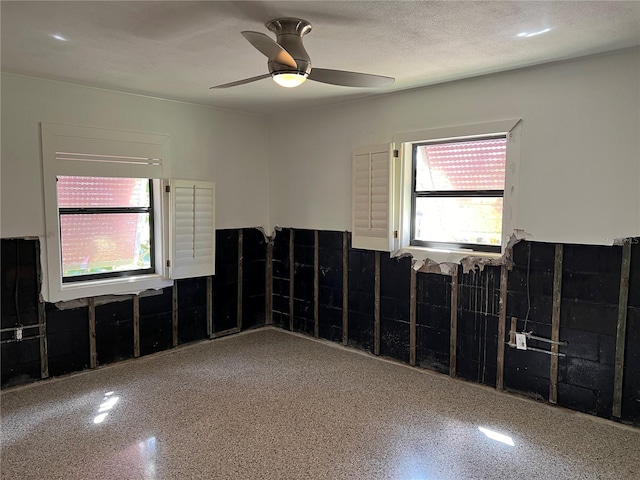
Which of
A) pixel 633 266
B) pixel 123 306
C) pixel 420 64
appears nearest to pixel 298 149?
pixel 420 64

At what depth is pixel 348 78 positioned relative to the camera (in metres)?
2.64

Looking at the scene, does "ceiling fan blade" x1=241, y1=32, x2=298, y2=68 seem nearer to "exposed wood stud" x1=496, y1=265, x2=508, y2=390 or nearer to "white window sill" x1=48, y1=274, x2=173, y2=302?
"exposed wood stud" x1=496, y1=265, x2=508, y2=390

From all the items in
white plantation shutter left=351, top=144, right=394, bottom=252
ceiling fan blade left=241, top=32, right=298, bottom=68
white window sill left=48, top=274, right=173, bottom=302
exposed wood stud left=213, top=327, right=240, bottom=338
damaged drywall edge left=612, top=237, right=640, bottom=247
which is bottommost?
exposed wood stud left=213, top=327, right=240, bottom=338

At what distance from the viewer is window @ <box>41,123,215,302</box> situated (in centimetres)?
373

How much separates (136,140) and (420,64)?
2611 mm

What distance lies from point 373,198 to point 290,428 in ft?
7.07

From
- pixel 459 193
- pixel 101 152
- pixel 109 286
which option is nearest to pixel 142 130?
pixel 101 152

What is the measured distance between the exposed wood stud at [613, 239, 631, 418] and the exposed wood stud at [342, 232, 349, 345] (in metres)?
2.35

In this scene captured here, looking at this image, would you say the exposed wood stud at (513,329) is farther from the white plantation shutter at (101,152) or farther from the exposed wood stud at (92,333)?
the exposed wood stud at (92,333)

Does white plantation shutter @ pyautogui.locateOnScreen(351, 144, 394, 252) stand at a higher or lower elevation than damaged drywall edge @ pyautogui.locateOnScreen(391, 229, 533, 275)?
higher

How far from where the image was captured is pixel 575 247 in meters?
3.17

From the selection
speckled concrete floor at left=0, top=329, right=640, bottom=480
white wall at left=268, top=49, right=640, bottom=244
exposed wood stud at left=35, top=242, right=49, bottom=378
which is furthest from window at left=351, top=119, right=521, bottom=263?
exposed wood stud at left=35, top=242, right=49, bottom=378

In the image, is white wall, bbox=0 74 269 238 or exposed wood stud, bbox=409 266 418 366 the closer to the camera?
white wall, bbox=0 74 269 238

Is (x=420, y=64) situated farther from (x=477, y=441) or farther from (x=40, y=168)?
(x=40, y=168)
